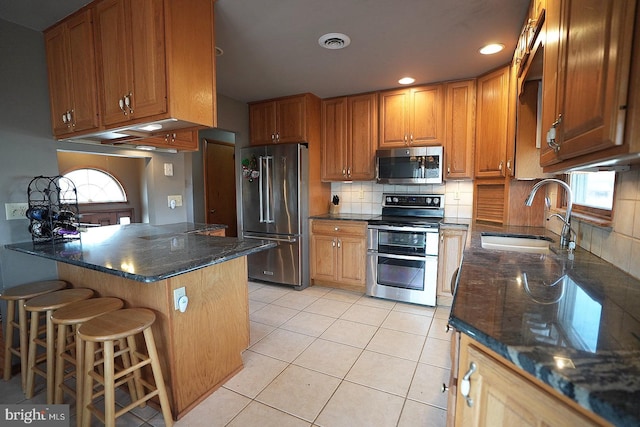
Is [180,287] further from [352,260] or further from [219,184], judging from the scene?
[219,184]

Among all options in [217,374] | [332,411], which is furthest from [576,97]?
[217,374]

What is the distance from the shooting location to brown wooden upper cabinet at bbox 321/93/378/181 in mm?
3434

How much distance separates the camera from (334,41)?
221 centimetres

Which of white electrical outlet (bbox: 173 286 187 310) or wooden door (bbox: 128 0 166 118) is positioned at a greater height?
wooden door (bbox: 128 0 166 118)

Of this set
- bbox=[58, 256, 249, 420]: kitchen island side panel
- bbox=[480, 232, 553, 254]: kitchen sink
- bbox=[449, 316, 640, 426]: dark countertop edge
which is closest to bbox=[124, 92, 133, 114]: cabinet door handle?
bbox=[58, 256, 249, 420]: kitchen island side panel

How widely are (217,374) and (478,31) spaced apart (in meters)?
2.91

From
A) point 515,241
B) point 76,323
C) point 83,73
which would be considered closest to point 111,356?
point 76,323

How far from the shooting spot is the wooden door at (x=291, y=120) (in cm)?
349

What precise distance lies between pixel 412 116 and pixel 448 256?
1.56 m

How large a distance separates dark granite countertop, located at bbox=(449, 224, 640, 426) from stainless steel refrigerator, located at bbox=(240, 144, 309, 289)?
2382 millimetres

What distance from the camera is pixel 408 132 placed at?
3238mm

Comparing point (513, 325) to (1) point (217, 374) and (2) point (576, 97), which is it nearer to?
(2) point (576, 97)

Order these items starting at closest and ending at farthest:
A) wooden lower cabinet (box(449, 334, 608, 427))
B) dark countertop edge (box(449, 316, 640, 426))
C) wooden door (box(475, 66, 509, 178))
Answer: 1. dark countertop edge (box(449, 316, 640, 426))
2. wooden lower cabinet (box(449, 334, 608, 427))
3. wooden door (box(475, 66, 509, 178))

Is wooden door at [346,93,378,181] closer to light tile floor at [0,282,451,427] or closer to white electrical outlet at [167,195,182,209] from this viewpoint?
light tile floor at [0,282,451,427]
